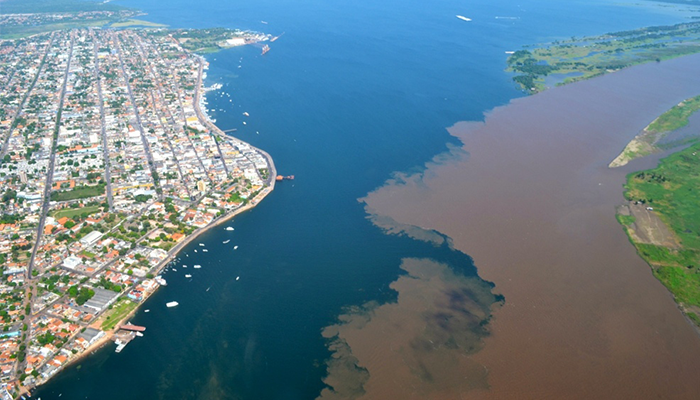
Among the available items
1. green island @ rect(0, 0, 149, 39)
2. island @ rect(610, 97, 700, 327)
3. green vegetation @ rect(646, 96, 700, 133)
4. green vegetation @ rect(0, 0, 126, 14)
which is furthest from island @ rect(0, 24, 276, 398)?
green vegetation @ rect(0, 0, 126, 14)

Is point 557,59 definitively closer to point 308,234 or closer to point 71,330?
point 308,234

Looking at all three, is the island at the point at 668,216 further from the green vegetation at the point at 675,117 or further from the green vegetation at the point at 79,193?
the green vegetation at the point at 79,193

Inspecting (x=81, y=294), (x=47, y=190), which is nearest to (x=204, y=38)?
(x=47, y=190)

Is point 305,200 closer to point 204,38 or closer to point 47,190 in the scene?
point 47,190

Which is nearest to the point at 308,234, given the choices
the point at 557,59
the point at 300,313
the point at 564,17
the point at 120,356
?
the point at 300,313

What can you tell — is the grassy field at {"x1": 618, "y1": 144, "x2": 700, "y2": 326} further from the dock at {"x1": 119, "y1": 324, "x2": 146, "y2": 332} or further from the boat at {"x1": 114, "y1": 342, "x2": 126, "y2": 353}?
the boat at {"x1": 114, "y1": 342, "x2": 126, "y2": 353}
